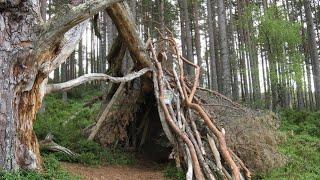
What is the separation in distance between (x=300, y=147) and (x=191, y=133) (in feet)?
16.2

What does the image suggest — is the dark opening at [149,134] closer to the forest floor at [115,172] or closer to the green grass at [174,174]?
the forest floor at [115,172]

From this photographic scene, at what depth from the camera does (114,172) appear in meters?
8.16

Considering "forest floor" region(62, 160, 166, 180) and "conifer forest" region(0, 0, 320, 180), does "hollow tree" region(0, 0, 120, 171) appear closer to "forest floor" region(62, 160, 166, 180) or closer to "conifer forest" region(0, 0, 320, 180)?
"conifer forest" region(0, 0, 320, 180)

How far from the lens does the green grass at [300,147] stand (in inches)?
338

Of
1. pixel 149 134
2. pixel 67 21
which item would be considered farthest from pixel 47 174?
pixel 149 134

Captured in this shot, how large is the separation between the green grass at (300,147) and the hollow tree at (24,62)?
4834mm

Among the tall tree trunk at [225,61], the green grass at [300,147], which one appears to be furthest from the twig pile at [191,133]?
the tall tree trunk at [225,61]

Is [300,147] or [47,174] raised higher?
[47,174]

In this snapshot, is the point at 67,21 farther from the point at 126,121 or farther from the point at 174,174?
the point at 126,121

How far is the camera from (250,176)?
7.80 metres

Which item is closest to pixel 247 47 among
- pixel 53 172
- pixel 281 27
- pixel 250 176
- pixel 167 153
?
pixel 281 27

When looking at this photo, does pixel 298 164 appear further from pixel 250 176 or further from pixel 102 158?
pixel 102 158

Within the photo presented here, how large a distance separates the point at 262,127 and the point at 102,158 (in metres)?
3.61

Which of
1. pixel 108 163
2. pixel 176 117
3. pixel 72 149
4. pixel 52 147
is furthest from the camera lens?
pixel 72 149
